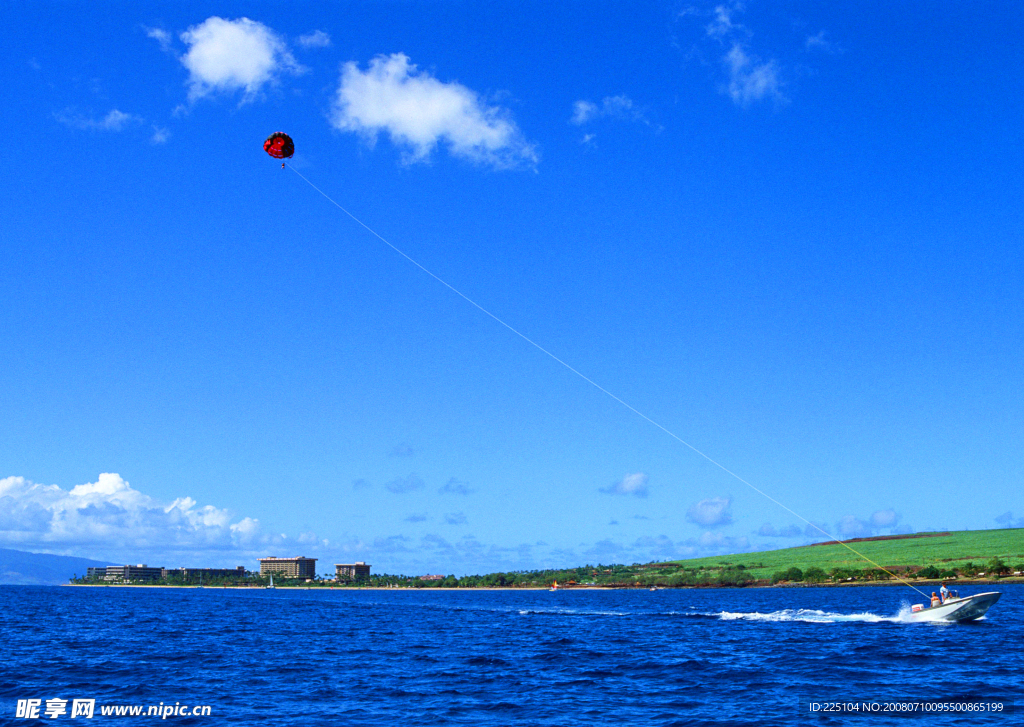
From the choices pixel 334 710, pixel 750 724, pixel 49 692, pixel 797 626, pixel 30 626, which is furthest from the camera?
pixel 30 626

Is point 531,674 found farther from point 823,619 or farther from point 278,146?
point 823,619

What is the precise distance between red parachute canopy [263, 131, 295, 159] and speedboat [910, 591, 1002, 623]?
67.2 m

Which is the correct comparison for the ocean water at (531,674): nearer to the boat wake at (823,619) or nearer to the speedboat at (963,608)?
the speedboat at (963,608)

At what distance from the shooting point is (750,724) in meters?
31.5

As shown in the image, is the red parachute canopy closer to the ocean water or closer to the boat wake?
the ocean water

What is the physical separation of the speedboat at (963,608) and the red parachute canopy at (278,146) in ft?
220

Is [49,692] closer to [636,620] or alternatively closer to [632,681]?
[632,681]

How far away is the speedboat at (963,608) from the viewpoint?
71.4 meters

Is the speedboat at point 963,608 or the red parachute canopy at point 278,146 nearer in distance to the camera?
the red parachute canopy at point 278,146

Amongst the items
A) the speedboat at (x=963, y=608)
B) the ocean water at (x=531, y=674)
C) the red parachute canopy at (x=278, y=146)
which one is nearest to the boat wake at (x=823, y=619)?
the ocean water at (x=531, y=674)

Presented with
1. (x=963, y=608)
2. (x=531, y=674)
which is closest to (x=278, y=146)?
(x=531, y=674)

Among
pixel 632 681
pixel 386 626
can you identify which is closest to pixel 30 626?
pixel 386 626

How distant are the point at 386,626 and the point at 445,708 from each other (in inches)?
2305

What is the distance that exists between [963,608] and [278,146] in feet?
228
